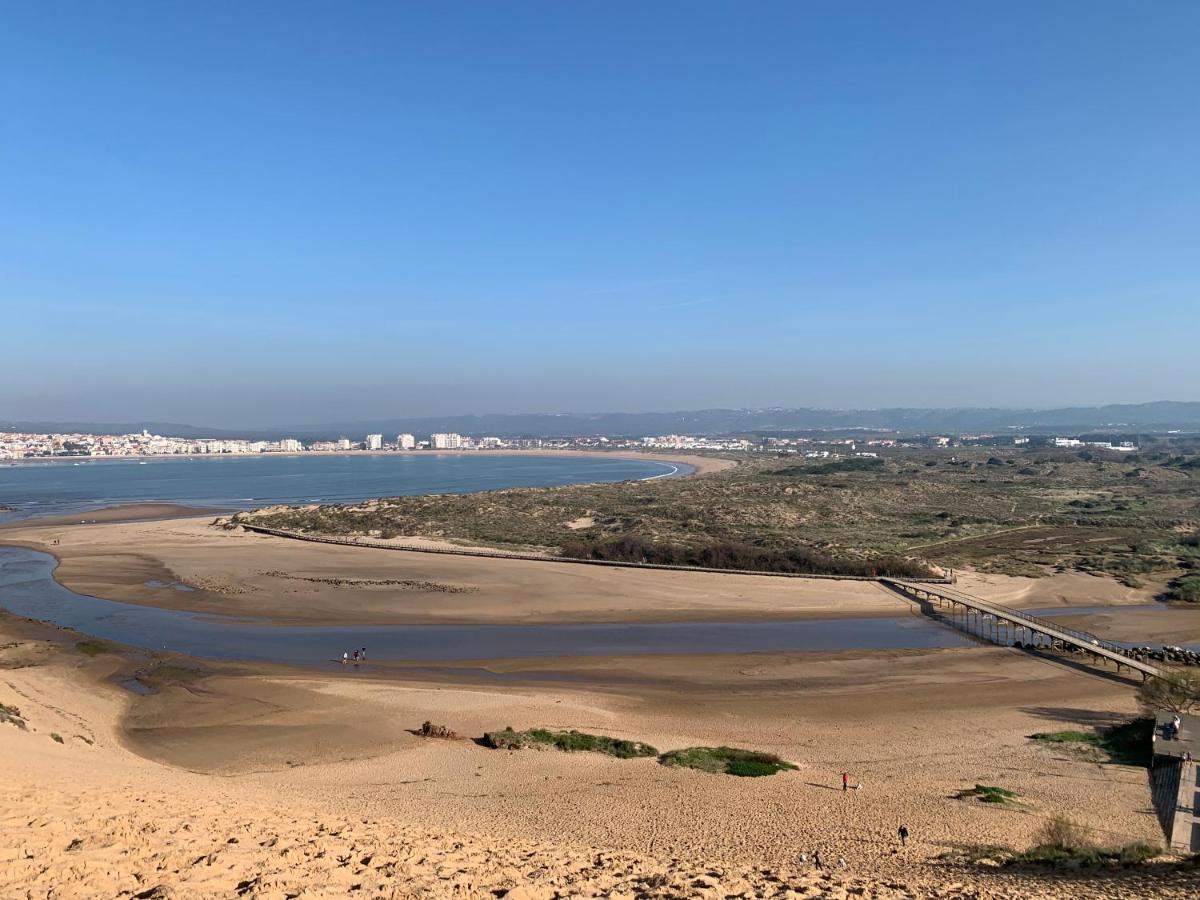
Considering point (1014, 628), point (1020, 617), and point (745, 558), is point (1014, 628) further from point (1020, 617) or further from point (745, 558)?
point (745, 558)

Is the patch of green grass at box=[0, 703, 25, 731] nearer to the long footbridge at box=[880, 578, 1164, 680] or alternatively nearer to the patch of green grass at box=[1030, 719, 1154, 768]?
the patch of green grass at box=[1030, 719, 1154, 768]

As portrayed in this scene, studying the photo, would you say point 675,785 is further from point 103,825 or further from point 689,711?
point 103,825

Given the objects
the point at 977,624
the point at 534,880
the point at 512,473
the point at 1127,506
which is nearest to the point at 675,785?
the point at 534,880

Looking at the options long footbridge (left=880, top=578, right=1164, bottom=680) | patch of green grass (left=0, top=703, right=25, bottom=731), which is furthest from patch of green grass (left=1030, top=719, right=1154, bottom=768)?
patch of green grass (left=0, top=703, right=25, bottom=731)

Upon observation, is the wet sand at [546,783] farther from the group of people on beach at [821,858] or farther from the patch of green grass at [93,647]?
the patch of green grass at [93,647]

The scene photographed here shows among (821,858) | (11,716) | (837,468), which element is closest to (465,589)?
(11,716)
